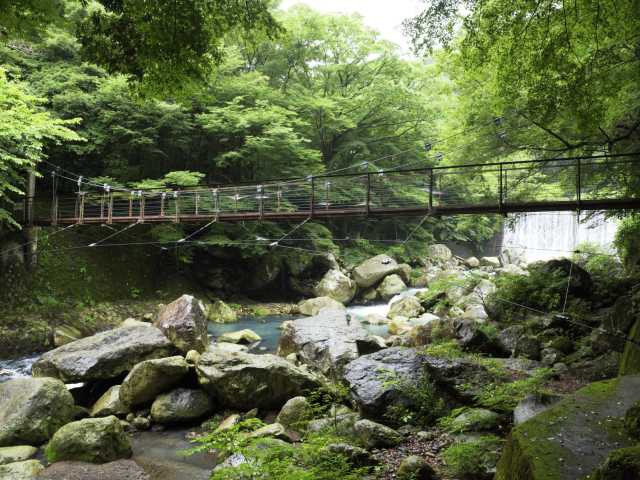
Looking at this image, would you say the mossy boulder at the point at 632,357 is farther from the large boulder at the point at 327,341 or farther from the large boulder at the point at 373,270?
the large boulder at the point at 373,270

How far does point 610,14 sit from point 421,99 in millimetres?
11716

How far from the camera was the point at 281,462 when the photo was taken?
254 cm

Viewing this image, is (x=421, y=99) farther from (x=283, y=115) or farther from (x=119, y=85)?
(x=119, y=85)

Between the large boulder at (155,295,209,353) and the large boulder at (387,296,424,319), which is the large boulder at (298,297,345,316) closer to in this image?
the large boulder at (387,296,424,319)

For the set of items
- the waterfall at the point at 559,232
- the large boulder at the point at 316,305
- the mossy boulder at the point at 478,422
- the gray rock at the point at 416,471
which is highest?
the waterfall at the point at 559,232

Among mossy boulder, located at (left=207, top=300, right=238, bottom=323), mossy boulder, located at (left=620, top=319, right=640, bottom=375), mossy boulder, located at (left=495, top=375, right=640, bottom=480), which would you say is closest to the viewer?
mossy boulder, located at (left=495, top=375, right=640, bottom=480)

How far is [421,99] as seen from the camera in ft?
48.4

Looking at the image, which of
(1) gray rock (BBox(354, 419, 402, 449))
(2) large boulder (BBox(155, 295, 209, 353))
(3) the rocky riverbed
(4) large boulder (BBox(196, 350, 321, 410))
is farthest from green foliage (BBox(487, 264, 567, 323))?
(2) large boulder (BBox(155, 295, 209, 353))

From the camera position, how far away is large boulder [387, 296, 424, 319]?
10.7 metres

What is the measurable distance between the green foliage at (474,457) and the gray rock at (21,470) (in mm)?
3294

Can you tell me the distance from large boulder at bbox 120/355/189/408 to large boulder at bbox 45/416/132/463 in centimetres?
110

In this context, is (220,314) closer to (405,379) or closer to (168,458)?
(168,458)

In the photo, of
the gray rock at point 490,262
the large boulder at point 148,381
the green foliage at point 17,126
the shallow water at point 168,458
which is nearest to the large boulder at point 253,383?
the large boulder at point 148,381

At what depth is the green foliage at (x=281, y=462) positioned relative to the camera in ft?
8.08
